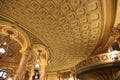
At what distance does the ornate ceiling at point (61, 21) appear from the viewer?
7.06 meters

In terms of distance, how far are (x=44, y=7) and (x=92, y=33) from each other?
3722 mm

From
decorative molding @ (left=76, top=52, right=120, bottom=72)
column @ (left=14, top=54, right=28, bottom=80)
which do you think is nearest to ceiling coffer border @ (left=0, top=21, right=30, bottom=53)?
column @ (left=14, top=54, right=28, bottom=80)

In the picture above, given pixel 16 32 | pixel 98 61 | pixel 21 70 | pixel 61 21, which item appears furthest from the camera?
pixel 16 32

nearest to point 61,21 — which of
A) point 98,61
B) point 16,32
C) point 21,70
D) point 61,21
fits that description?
point 61,21

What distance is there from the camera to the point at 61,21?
8.12m

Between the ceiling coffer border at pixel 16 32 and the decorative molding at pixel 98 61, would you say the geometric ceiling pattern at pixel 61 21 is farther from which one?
the decorative molding at pixel 98 61

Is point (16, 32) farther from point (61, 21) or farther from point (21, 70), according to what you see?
point (61, 21)

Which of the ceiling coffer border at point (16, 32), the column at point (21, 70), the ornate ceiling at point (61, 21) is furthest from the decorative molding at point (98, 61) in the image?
the ceiling coffer border at point (16, 32)

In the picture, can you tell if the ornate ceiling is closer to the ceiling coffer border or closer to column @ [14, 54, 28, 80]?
the ceiling coffer border

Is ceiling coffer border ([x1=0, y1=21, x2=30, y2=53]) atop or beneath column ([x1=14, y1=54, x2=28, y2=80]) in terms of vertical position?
atop

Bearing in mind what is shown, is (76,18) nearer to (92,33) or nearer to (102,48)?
(92,33)

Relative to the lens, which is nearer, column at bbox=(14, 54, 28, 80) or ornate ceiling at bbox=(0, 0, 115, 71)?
ornate ceiling at bbox=(0, 0, 115, 71)

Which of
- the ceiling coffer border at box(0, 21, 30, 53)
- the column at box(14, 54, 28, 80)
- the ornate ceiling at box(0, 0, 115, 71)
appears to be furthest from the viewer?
the ceiling coffer border at box(0, 21, 30, 53)

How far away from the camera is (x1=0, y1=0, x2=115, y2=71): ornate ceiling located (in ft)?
23.2
